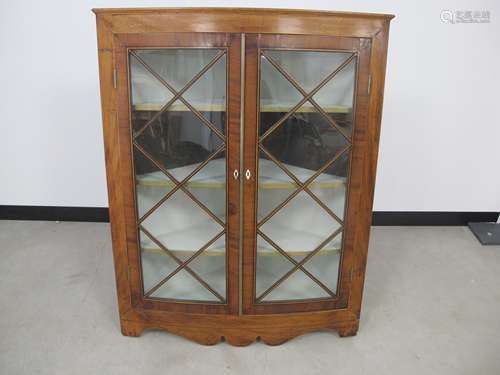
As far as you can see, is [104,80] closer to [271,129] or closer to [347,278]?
[271,129]

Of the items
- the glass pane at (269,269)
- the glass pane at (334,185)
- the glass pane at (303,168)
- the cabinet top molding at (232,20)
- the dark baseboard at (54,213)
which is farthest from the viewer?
the dark baseboard at (54,213)

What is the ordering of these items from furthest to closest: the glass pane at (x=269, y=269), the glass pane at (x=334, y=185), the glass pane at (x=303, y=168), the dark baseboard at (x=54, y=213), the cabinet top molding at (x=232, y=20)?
the dark baseboard at (x=54, y=213) < the glass pane at (x=269, y=269) < the glass pane at (x=334, y=185) < the glass pane at (x=303, y=168) < the cabinet top molding at (x=232, y=20)

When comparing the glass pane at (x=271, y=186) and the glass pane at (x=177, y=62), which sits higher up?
the glass pane at (x=177, y=62)

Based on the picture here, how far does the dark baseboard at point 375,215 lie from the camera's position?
2.58 metres

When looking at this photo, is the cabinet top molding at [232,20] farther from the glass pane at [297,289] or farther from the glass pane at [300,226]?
the glass pane at [297,289]

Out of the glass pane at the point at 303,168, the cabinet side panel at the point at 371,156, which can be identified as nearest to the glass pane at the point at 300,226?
the glass pane at the point at 303,168

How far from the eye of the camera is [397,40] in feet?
7.48

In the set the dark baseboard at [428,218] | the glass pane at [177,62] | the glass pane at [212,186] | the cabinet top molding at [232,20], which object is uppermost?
the cabinet top molding at [232,20]

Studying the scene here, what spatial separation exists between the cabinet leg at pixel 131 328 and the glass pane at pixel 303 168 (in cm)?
51

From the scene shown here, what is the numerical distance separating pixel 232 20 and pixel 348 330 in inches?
49.7

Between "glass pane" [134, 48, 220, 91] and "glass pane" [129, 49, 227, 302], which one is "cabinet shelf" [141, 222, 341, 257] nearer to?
"glass pane" [129, 49, 227, 302]

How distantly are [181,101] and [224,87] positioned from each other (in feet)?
0.51

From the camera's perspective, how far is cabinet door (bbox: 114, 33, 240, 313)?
4.12 feet

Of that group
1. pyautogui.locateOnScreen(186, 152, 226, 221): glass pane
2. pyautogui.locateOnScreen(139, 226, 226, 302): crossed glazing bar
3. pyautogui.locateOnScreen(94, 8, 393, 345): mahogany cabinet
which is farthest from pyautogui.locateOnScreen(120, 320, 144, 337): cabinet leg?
pyautogui.locateOnScreen(186, 152, 226, 221): glass pane
